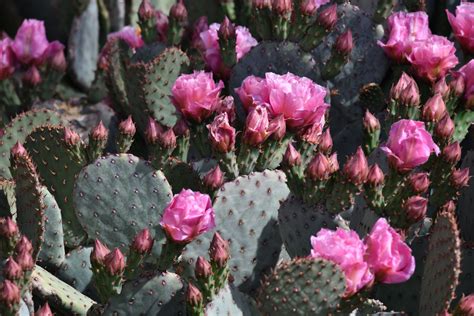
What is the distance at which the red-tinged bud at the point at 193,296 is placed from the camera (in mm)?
2143

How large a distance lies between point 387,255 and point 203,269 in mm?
394

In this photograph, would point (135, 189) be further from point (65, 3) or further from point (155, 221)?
point (65, 3)

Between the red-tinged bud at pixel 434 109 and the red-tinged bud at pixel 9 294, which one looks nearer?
the red-tinged bud at pixel 9 294

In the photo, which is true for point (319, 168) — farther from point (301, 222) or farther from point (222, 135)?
point (222, 135)

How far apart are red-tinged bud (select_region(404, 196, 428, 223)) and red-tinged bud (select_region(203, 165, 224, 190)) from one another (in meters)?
0.48

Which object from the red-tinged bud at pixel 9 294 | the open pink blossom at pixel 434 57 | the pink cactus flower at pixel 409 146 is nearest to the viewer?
the red-tinged bud at pixel 9 294

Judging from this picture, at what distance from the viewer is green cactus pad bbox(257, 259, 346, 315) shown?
6.86 feet

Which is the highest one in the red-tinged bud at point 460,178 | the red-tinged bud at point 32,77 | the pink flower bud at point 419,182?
the pink flower bud at point 419,182

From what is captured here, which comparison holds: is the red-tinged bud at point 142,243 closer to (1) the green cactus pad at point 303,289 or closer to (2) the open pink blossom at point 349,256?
(1) the green cactus pad at point 303,289

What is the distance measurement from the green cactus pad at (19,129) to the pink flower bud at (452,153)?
4.28 feet

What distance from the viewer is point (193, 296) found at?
214 centimetres

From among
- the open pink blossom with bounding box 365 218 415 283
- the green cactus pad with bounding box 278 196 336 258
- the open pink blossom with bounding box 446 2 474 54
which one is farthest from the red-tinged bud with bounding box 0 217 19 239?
the open pink blossom with bounding box 446 2 474 54

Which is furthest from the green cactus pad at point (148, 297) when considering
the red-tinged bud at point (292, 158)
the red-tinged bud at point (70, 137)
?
the red-tinged bud at point (70, 137)

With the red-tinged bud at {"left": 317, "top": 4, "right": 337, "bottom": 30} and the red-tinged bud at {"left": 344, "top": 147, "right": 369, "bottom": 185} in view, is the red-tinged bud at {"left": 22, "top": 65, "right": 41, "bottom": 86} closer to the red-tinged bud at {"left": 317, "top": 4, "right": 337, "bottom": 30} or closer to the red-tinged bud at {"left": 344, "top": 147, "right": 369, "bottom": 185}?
the red-tinged bud at {"left": 317, "top": 4, "right": 337, "bottom": 30}
